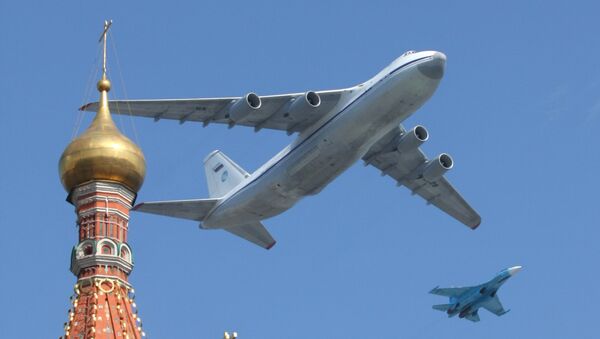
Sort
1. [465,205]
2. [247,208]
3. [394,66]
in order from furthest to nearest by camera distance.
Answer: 1. [465,205]
2. [247,208]
3. [394,66]

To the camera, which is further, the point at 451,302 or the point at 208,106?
the point at 451,302

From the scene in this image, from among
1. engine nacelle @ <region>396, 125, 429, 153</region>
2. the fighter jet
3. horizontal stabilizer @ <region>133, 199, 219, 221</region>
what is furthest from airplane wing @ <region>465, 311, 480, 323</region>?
horizontal stabilizer @ <region>133, 199, 219, 221</region>

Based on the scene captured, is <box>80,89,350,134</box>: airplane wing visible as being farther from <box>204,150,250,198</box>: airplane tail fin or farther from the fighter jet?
the fighter jet

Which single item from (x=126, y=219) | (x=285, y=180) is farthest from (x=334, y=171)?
(x=126, y=219)

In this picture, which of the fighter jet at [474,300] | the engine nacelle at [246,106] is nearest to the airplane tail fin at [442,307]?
the fighter jet at [474,300]

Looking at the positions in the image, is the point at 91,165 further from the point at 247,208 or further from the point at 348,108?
the point at 348,108

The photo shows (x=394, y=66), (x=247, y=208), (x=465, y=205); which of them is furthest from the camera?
(x=465, y=205)

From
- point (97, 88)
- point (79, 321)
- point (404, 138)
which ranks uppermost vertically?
point (97, 88)

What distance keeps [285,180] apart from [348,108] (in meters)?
4.24

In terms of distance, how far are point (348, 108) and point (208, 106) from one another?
665 centimetres

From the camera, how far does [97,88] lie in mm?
89375

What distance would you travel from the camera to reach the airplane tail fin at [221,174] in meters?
87.3

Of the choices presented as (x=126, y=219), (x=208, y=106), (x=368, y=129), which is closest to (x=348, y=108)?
(x=368, y=129)

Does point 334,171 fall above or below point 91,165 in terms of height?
below
